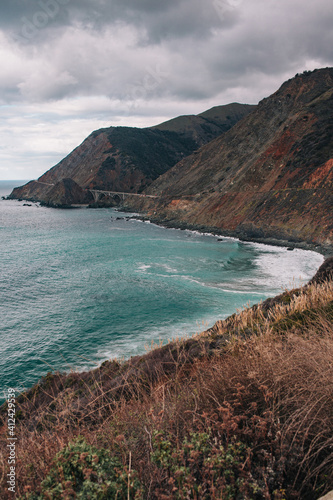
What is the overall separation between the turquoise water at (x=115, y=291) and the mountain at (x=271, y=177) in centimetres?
567

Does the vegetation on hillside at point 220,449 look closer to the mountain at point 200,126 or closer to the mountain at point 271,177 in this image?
the mountain at point 271,177

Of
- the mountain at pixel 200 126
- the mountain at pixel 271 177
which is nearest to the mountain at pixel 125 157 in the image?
the mountain at pixel 200 126

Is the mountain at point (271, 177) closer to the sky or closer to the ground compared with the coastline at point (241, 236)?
closer to the sky

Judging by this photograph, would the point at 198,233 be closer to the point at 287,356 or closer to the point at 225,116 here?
the point at 287,356

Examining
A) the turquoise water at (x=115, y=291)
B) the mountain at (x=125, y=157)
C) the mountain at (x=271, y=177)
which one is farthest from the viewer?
the mountain at (x=125, y=157)

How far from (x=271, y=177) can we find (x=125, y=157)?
8657 centimetres

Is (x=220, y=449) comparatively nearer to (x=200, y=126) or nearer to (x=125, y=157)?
(x=125, y=157)

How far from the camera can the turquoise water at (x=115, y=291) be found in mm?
16688

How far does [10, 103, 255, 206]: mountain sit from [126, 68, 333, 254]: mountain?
1653 inches

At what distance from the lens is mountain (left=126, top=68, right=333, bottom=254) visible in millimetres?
43406

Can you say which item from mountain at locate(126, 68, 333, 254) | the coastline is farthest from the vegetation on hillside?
mountain at locate(126, 68, 333, 254)

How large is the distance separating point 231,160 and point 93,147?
9461 centimetres

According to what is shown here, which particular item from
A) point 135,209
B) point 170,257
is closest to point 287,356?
point 170,257

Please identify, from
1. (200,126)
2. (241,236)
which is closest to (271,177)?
(241,236)
